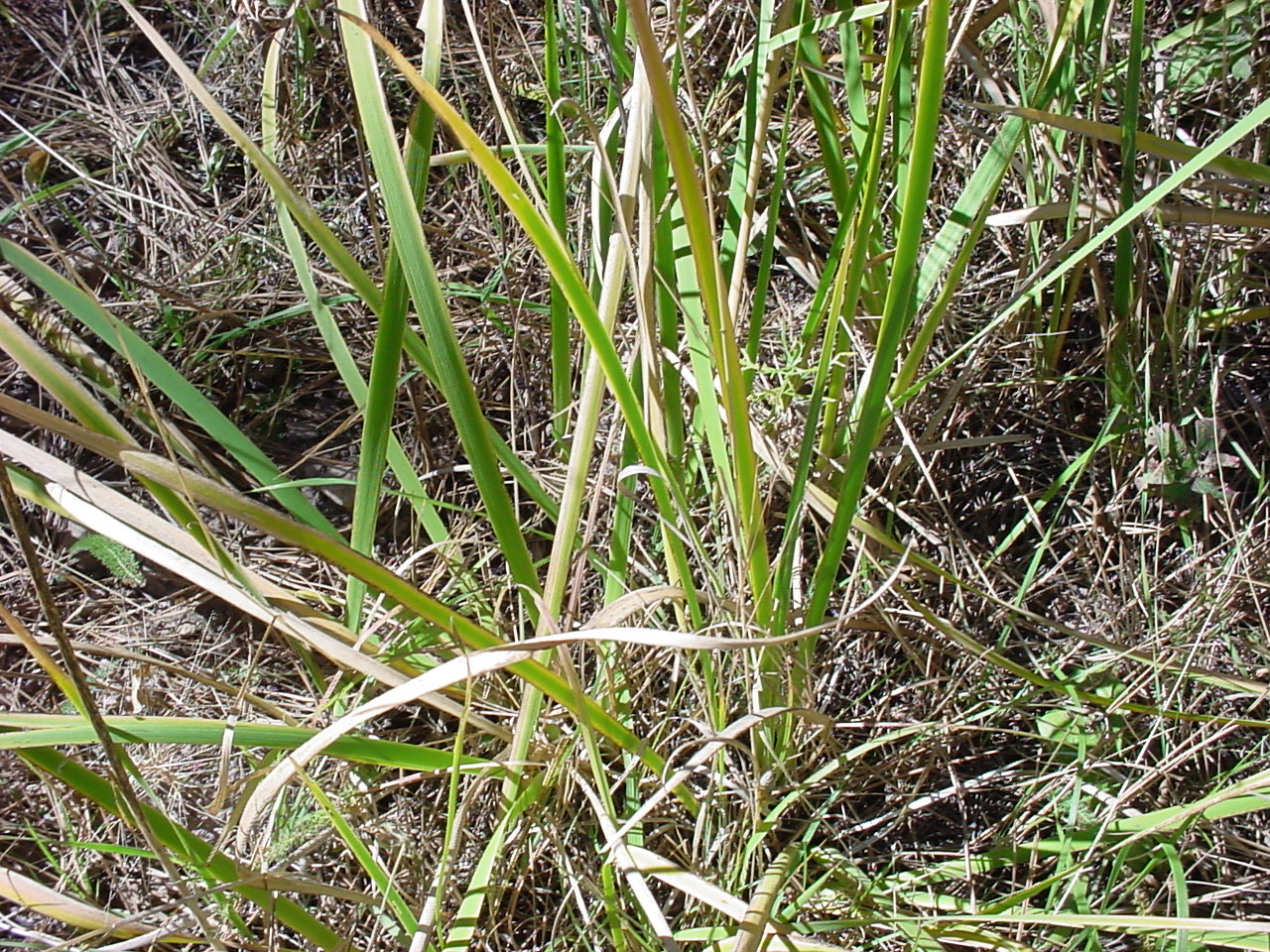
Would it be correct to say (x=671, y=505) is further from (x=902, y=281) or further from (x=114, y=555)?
(x=114, y=555)

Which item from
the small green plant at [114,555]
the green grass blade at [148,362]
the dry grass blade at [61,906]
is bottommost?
the dry grass blade at [61,906]

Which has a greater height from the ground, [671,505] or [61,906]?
[671,505]

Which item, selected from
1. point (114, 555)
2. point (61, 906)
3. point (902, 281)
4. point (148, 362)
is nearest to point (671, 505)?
point (902, 281)

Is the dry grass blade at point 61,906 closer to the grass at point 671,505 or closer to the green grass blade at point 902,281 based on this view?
the grass at point 671,505

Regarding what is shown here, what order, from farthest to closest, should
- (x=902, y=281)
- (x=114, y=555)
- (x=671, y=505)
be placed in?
(x=114, y=555) < (x=671, y=505) < (x=902, y=281)

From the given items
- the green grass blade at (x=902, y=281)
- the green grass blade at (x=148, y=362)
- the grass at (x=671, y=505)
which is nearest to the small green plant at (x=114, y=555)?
the grass at (x=671, y=505)

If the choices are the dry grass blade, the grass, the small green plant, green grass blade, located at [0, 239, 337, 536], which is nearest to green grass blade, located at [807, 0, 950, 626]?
the grass

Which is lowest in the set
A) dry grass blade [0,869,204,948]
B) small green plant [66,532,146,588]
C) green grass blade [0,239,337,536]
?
dry grass blade [0,869,204,948]

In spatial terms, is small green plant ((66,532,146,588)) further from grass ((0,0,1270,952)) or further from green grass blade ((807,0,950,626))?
green grass blade ((807,0,950,626))
